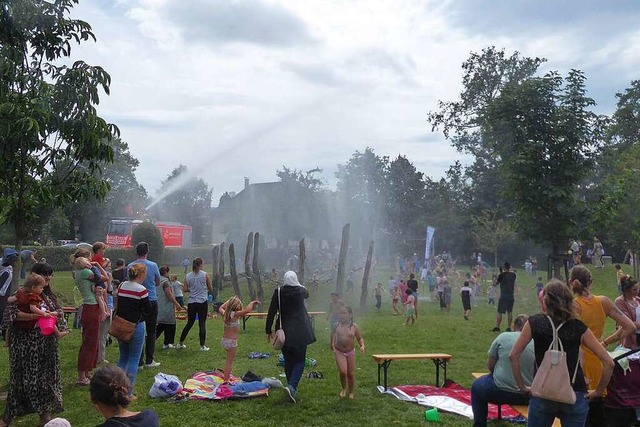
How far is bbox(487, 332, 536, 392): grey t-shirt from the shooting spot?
629 cm

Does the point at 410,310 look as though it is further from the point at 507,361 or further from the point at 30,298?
the point at 30,298

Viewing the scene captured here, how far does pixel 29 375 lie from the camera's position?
22.3ft

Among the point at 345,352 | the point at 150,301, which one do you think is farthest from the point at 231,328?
the point at 345,352

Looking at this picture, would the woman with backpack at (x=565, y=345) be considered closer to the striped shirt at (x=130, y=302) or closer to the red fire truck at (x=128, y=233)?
the striped shirt at (x=130, y=302)

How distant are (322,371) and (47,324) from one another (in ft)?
16.2

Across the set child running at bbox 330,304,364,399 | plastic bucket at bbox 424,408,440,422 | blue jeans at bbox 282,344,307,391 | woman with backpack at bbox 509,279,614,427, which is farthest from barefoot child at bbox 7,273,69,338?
woman with backpack at bbox 509,279,614,427

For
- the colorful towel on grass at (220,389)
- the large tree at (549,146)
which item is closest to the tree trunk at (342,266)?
the large tree at (549,146)

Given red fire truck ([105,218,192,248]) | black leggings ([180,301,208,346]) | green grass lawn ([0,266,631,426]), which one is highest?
red fire truck ([105,218,192,248])

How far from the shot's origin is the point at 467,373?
10.3 meters

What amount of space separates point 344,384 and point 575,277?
3643mm

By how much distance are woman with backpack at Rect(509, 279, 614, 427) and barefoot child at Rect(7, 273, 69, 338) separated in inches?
201

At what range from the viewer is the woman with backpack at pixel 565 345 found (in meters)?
4.62

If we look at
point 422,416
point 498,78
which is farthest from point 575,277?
point 498,78

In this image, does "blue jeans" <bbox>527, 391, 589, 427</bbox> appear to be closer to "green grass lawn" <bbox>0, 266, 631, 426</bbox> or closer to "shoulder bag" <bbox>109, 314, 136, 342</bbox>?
"green grass lawn" <bbox>0, 266, 631, 426</bbox>
